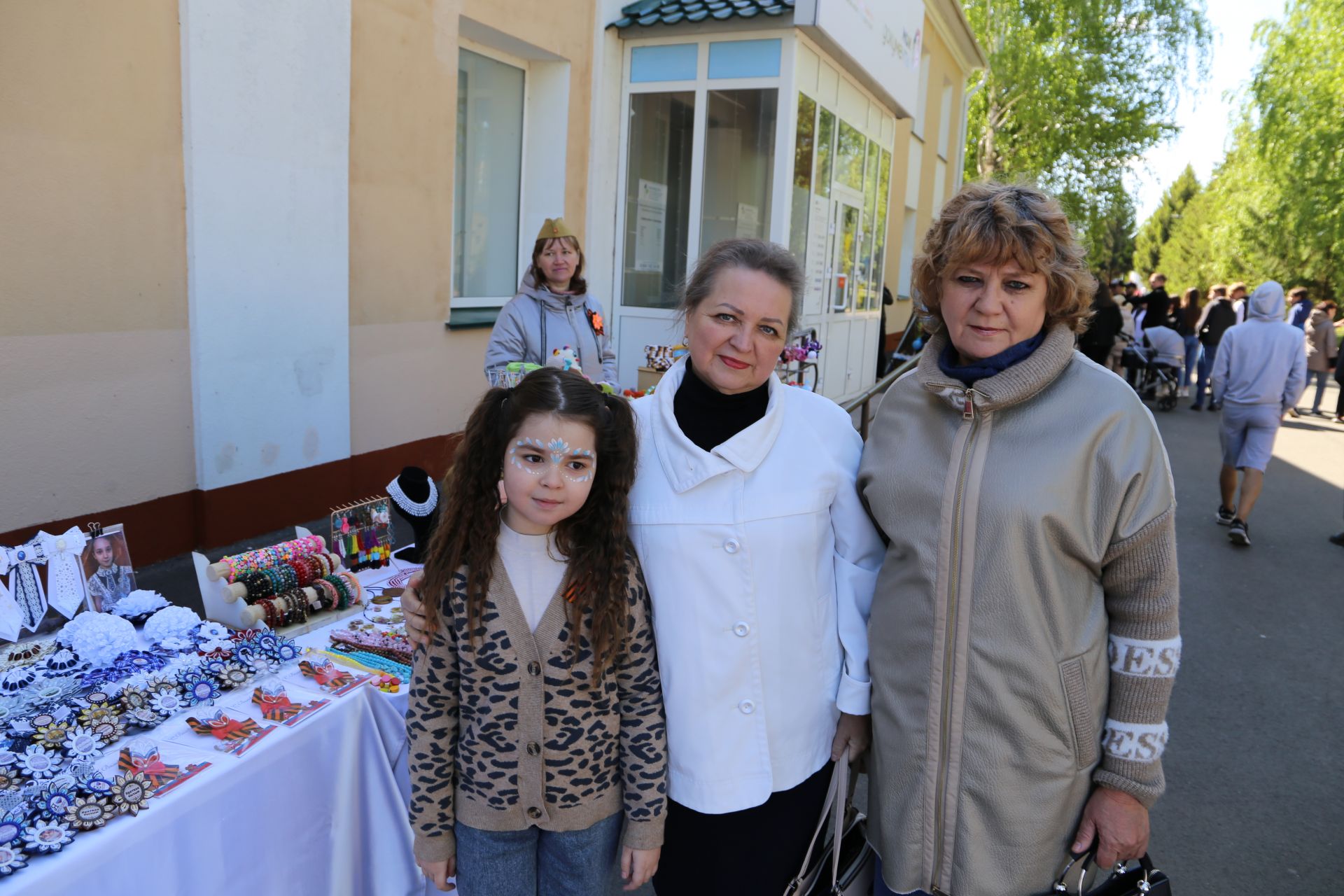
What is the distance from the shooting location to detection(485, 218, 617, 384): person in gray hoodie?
14.8ft

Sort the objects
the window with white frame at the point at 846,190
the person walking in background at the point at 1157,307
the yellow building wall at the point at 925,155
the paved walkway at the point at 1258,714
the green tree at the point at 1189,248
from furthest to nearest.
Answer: the green tree at the point at 1189,248 → the person walking in background at the point at 1157,307 → the yellow building wall at the point at 925,155 → the window with white frame at the point at 846,190 → the paved walkway at the point at 1258,714

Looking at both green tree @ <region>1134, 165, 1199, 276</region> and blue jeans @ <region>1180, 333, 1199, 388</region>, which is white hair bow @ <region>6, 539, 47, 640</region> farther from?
green tree @ <region>1134, 165, 1199, 276</region>

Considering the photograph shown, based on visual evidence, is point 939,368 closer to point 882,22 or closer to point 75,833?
point 75,833

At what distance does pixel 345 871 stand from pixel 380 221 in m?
4.38

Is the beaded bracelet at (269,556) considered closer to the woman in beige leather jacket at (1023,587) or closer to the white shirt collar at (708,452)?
the white shirt collar at (708,452)

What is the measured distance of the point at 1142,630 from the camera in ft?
5.02

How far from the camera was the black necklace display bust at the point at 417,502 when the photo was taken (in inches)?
115

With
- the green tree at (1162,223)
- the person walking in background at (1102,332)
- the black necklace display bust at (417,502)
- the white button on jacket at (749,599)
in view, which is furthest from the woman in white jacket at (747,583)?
the green tree at (1162,223)

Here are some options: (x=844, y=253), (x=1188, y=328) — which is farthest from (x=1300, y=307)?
(x=844, y=253)

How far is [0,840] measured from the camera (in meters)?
1.42

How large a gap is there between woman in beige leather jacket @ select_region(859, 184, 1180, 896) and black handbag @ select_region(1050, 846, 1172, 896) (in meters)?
0.03

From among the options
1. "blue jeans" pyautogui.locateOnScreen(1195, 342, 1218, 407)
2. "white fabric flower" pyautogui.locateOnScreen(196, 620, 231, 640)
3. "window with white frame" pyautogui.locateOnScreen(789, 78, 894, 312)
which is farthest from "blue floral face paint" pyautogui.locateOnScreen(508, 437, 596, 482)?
"blue jeans" pyautogui.locateOnScreen(1195, 342, 1218, 407)

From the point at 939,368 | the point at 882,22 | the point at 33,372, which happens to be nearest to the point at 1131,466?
the point at 939,368

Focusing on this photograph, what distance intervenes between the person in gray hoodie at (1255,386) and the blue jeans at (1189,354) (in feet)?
34.9
